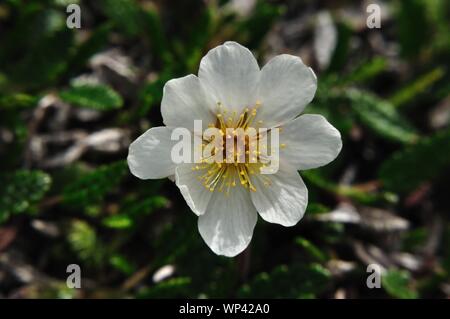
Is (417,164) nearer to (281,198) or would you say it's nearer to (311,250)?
(311,250)

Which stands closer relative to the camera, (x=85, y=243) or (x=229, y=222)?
(x=229, y=222)

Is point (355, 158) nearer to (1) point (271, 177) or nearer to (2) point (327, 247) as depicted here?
(2) point (327, 247)

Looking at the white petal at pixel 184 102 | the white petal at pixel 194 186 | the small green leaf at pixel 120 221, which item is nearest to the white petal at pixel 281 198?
the white petal at pixel 194 186

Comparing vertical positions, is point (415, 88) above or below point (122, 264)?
above

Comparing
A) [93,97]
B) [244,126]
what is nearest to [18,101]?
[93,97]

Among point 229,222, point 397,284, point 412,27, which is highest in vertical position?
point 412,27

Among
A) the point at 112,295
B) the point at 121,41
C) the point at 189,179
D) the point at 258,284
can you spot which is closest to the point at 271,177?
the point at 189,179

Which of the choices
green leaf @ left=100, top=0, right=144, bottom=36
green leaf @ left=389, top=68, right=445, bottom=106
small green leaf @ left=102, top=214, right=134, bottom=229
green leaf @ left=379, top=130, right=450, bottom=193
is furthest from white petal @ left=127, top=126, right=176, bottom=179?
green leaf @ left=389, top=68, right=445, bottom=106

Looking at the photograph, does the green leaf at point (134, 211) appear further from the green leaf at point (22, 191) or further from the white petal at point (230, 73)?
the white petal at point (230, 73)
